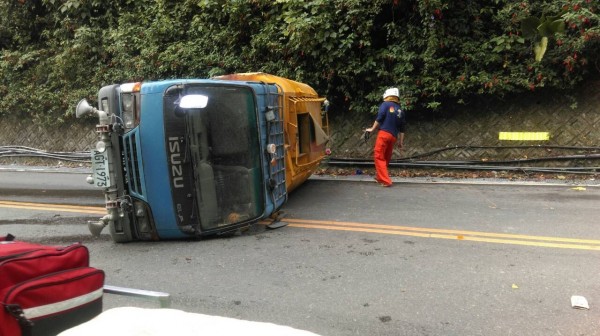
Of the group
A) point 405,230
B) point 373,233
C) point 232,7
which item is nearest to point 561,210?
point 405,230

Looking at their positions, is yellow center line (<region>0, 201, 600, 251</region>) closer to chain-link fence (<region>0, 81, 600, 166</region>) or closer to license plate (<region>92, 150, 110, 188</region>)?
license plate (<region>92, 150, 110, 188</region>)

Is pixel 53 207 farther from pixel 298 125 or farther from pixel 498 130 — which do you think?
pixel 498 130

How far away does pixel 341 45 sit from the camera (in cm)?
995

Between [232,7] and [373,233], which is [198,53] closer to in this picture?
[232,7]

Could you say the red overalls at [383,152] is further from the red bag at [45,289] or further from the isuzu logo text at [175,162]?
the red bag at [45,289]

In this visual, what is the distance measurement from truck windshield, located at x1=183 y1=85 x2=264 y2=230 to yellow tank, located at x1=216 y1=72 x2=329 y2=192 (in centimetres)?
104

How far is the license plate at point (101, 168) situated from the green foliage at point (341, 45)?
6.00m

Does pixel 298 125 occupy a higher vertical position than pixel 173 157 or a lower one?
higher

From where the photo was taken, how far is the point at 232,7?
10.9 metres

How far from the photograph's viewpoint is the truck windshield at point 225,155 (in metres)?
5.11

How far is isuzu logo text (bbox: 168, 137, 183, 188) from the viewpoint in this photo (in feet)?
16.3

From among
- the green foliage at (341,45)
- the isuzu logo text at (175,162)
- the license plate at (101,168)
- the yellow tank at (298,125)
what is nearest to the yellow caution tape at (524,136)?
the green foliage at (341,45)

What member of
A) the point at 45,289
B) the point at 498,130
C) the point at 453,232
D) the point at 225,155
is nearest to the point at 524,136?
the point at 498,130

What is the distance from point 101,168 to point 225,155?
1420 millimetres
